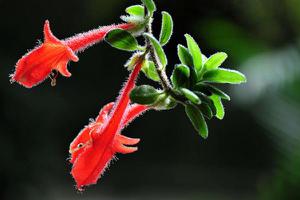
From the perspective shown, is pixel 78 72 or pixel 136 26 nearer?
pixel 136 26

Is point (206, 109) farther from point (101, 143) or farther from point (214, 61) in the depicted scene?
point (101, 143)

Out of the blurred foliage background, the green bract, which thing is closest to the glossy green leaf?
the green bract

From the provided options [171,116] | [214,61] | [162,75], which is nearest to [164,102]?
[162,75]

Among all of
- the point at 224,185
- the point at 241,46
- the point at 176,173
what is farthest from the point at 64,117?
the point at 241,46

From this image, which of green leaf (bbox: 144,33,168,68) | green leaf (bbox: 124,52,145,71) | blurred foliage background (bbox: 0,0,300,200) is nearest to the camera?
green leaf (bbox: 144,33,168,68)

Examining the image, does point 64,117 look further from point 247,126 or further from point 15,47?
point 247,126

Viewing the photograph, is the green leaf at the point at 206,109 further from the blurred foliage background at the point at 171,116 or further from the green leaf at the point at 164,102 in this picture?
the blurred foliage background at the point at 171,116

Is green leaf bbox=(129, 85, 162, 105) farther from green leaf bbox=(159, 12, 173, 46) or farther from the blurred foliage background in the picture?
the blurred foliage background
